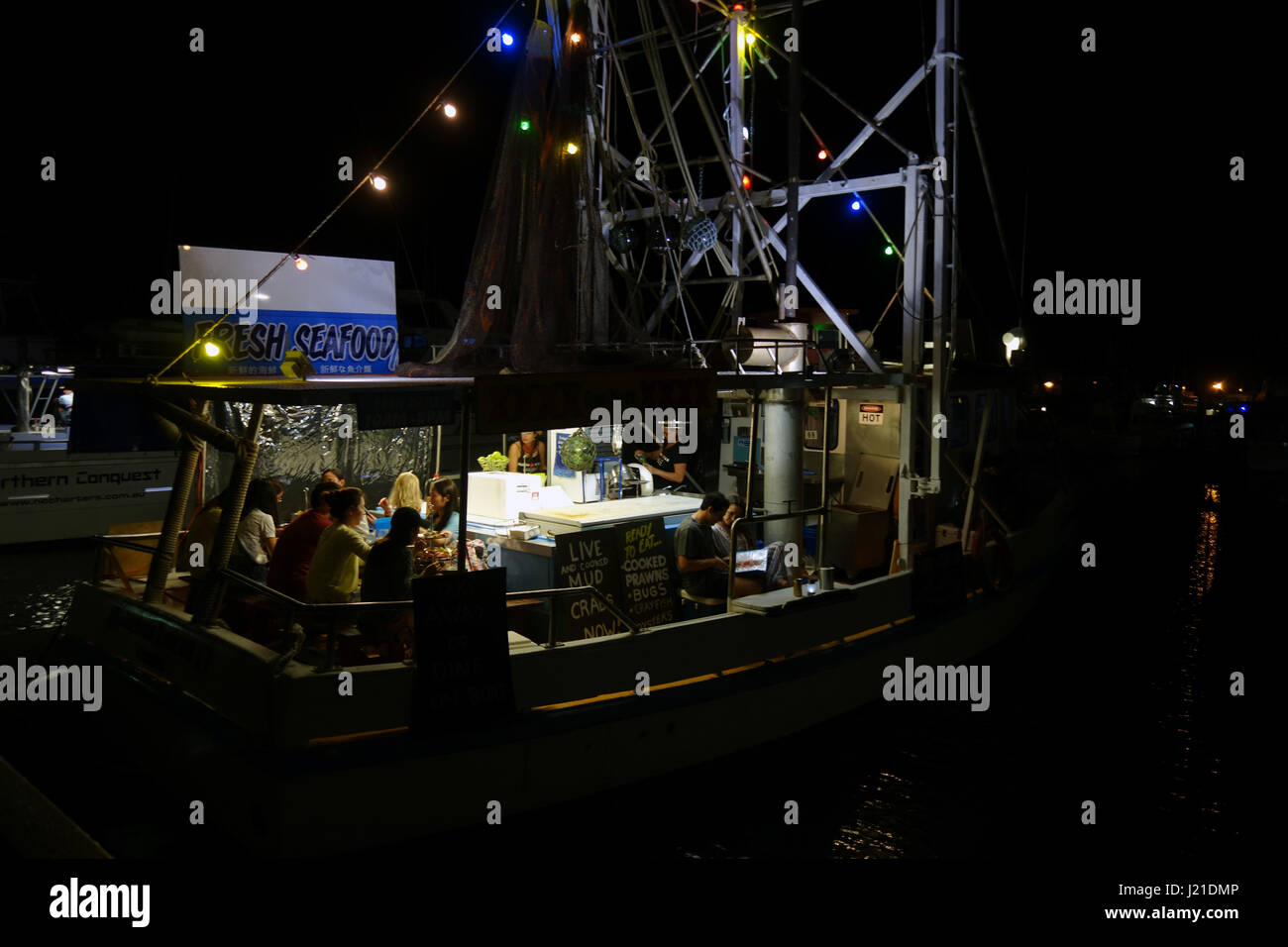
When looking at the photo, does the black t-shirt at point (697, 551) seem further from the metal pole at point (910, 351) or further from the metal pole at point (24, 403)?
the metal pole at point (24, 403)

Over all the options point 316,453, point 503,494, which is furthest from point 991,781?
point 316,453

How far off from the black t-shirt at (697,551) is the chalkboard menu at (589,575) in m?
0.58

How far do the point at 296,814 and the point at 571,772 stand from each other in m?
1.66

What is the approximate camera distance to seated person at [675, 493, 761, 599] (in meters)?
7.41

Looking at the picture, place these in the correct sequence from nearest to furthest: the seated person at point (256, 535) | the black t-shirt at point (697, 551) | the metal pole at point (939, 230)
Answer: the seated person at point (256, 535) → the black t-shirt at point (697, 551) → the metal pole at point (939, 230)

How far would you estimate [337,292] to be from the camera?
727cm

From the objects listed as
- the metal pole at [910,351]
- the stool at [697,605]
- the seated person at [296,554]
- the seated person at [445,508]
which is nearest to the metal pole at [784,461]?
the stool at [697,605]

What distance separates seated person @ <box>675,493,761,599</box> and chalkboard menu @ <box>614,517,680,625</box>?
0.14 meters

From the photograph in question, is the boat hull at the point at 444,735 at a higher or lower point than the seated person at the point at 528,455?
lower

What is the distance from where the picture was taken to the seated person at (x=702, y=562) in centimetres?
741

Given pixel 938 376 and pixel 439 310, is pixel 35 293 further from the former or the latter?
pixel 938 376

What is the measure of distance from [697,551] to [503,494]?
1952mm

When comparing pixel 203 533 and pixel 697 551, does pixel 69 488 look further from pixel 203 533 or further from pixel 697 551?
pixel 697 551

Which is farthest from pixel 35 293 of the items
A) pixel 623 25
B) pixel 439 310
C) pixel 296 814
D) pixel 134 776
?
pixel 296 814
